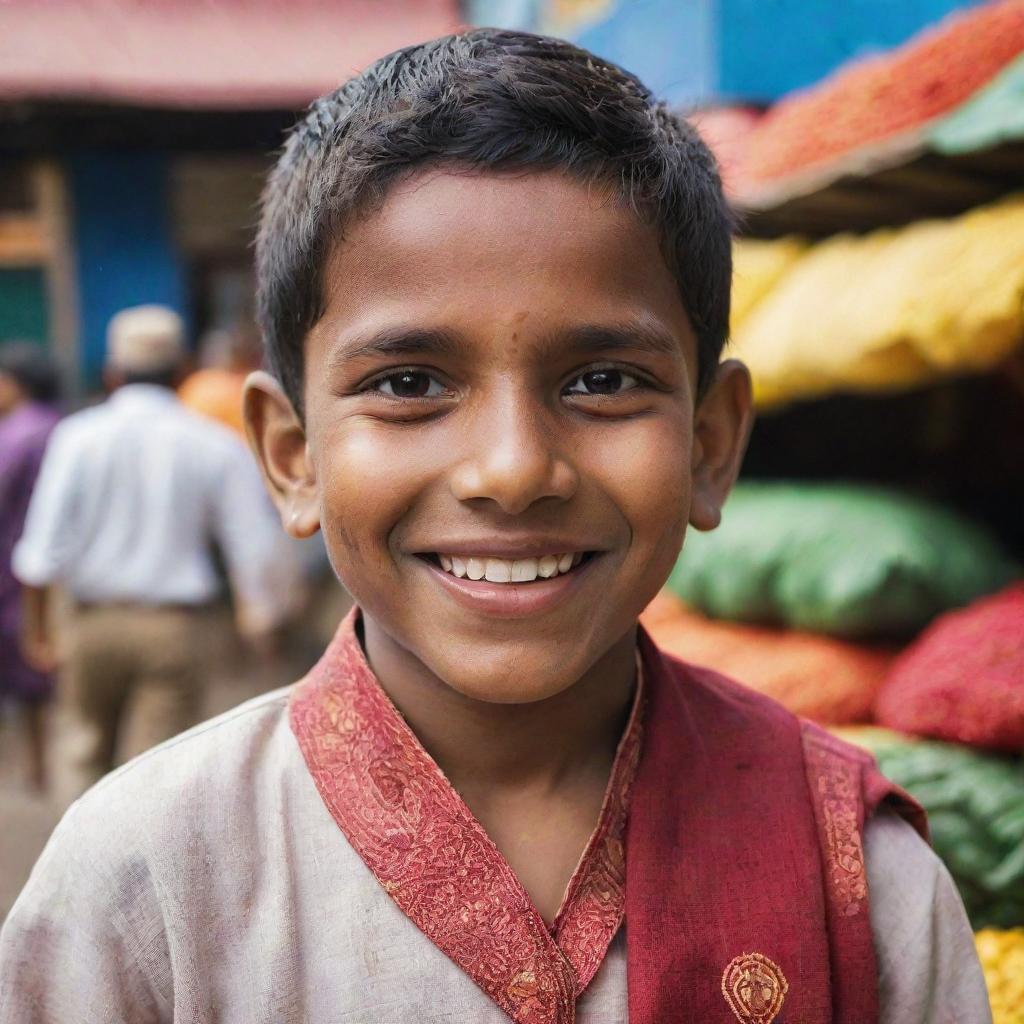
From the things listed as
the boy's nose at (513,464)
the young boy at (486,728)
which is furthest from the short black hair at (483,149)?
the boy's nose at (513,464)

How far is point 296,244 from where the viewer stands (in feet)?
4.00

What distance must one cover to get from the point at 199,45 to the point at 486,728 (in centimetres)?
593

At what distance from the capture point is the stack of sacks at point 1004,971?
5.05 ft

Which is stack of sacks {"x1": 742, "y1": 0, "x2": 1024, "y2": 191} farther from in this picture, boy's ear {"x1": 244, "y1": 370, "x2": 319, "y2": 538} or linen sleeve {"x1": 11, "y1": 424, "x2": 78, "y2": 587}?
linen sleeve {"x1": 11, "y1": 424, "x2": 78, "y2": 587}

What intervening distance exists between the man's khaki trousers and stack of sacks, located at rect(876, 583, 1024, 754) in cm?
258

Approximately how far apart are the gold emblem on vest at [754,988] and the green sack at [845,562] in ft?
3.12

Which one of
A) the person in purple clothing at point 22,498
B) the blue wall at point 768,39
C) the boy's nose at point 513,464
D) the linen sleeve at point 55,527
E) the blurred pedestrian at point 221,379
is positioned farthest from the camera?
the blurred pedestrian at point 221,379

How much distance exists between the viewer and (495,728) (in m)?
1.25

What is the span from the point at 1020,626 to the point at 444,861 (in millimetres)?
1035

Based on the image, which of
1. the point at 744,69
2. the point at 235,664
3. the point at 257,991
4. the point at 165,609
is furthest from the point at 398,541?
the point at 235,664

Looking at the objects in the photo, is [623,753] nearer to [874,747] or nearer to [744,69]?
[874,747]

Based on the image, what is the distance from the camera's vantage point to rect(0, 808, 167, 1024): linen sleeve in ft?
3.59

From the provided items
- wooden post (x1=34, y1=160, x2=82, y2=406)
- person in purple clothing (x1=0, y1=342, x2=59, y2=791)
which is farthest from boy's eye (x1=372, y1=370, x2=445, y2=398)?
wooden post (x1=34, y1=160, x2=82, y2=406)

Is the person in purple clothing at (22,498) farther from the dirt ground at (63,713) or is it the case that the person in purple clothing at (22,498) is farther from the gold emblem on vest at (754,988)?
the gold emblem on vest at (754,988)
